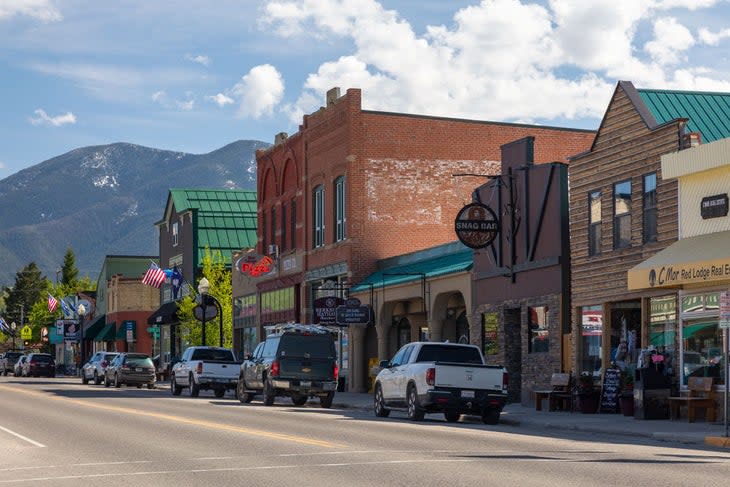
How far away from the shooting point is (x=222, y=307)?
2886 inches

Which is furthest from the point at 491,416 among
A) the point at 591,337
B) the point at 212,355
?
the point at 212,355

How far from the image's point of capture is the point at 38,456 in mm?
19672

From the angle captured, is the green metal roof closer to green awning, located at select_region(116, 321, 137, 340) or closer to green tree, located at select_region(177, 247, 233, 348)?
green tree, located at select_region(177, 247, 233, 348)

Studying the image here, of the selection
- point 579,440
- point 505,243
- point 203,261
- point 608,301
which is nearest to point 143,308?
point 203,261

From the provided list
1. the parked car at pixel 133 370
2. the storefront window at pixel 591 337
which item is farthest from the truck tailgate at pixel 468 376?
the parked car at pixel 133 370

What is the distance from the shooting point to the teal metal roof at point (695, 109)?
3506cm

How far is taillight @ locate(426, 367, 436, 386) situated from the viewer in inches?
1196

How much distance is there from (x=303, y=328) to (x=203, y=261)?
1422 inches

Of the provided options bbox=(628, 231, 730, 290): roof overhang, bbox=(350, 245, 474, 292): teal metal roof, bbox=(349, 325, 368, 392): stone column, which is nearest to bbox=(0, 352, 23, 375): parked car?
bbox=(349, 325, 368, 392): stone column

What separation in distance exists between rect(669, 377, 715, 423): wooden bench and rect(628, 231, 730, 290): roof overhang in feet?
7.28

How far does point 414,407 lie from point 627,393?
17.5 feet

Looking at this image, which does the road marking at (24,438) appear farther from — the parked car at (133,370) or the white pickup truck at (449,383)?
the parked car at (133,370)

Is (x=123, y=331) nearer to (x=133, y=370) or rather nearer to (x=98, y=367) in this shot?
(x=98, y=367)

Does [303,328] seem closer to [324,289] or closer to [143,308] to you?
[324,289]
